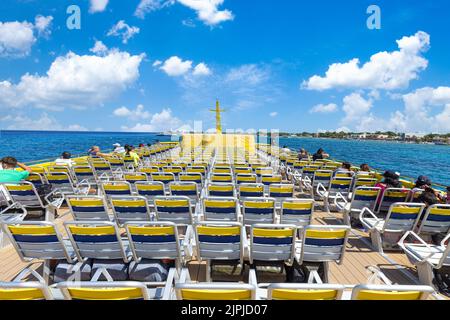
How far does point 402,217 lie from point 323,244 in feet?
6.90

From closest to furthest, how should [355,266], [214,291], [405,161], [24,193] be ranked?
[214,291]
[355,266]
[24,193]
[405,161]

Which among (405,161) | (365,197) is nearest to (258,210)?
(365,197)

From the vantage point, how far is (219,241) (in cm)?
318

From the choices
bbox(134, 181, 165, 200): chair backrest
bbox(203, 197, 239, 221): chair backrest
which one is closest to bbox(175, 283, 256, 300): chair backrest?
bbox(203, 197, 239, 221): chair backrest

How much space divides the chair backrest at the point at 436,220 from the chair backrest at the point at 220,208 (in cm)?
301

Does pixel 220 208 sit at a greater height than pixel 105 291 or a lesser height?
lesser

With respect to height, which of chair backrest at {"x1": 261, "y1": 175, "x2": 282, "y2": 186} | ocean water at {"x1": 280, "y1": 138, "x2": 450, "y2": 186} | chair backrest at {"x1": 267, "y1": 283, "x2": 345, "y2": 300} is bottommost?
ocean water at {"x1": 280, "y1": 138, "x2": 450, "y2": 186}

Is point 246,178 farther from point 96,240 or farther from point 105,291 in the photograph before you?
point 105,291

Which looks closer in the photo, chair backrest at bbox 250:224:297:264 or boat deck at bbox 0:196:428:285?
chair backrest at bbox 250:224:297:264

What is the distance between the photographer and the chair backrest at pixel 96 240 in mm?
3039

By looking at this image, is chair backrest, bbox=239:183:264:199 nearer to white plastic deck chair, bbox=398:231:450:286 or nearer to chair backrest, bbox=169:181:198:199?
chair backrest, bbox=169:181:198:199

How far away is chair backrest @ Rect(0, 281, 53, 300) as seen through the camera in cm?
173

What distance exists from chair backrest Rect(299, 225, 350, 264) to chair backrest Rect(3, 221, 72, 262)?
286cm
